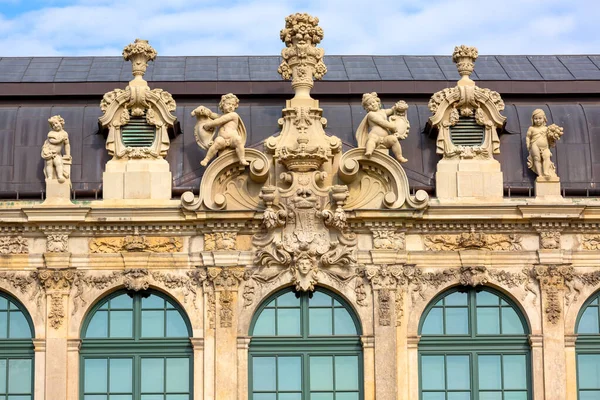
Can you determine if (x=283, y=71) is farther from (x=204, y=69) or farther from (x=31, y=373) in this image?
(x=31, y=373)

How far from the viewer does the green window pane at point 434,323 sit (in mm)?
44594

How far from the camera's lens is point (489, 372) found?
4453 cm

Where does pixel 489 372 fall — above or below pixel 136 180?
below

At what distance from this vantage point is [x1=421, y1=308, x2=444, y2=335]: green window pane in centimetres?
4459

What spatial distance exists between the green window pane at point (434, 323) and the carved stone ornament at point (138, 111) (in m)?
7.49

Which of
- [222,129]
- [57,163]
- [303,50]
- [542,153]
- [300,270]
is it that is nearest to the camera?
[300,270]

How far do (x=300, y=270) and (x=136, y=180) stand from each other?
14.9ft

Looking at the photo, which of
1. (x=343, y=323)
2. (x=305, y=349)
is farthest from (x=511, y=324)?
(x=305, y=349)

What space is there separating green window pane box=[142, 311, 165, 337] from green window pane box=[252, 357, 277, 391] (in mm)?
2313

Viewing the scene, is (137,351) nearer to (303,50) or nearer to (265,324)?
(265,324)

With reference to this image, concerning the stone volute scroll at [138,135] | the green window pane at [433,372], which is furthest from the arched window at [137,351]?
the green window pane at [433,372]

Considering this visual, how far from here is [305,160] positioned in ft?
147

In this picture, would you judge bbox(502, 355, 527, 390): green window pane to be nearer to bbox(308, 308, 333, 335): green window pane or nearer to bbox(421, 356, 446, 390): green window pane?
bbox(421, 356, 446, 390): green window pane

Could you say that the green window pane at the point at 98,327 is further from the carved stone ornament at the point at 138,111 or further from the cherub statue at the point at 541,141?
the cherub statue at the point at 541,141
